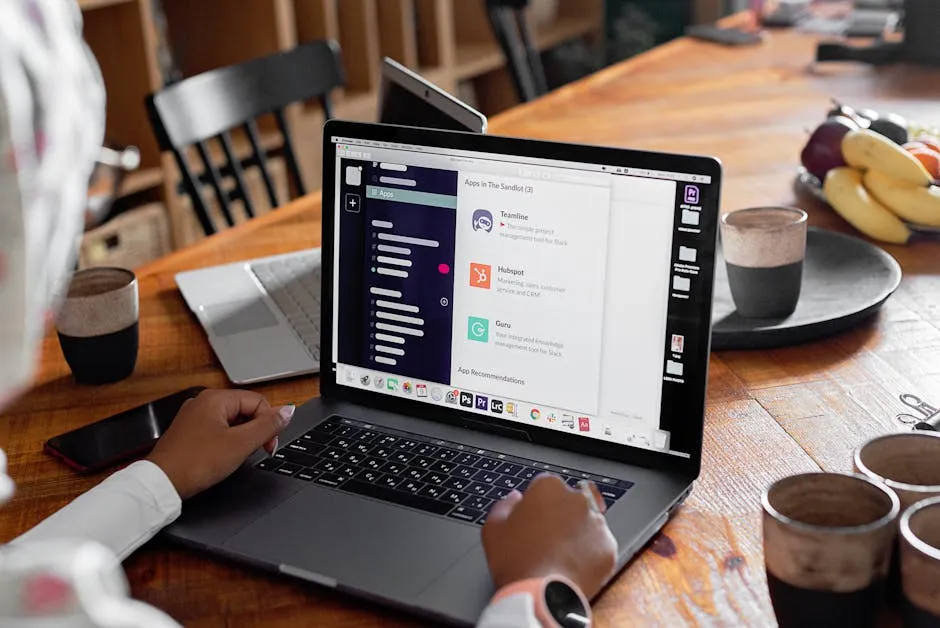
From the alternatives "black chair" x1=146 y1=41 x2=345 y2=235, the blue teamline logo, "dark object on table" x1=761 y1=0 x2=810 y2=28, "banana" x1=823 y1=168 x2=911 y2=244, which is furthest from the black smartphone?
"dark object on table" x1=761 y1=0 x2=810 y2=28

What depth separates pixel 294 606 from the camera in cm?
87

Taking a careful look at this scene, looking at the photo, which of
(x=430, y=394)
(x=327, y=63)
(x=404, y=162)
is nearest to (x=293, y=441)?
(x=430, y=394)

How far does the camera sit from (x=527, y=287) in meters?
1.00

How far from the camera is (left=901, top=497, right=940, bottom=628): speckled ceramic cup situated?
724mm

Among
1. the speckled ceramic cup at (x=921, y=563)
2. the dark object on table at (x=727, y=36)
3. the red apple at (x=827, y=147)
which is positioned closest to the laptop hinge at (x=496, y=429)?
the speckled ceramic cup at (x=921, y=563)

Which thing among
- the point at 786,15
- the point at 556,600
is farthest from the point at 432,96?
the point at 786,15

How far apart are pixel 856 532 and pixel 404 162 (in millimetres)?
507

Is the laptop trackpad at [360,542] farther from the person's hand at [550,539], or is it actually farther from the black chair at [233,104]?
the black chair at [233,104]

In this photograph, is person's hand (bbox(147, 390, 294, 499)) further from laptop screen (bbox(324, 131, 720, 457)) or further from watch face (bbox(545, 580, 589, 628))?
watch face (bbox(545, 580, 589, 628))

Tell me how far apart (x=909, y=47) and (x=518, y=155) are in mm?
1734

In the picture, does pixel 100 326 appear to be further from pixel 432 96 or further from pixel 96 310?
pixel 432 96

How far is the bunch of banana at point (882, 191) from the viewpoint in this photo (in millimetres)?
→ 1506

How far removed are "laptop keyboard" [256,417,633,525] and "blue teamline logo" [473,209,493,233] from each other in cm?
19

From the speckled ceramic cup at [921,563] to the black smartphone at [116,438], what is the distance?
66 centimetres
